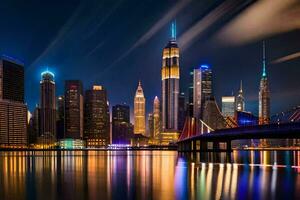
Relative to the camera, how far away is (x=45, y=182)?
51625mm

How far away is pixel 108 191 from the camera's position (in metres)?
42.2

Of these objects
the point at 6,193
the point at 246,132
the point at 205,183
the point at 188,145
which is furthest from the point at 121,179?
the point at 188,145

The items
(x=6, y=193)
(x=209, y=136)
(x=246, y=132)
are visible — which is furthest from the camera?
(x=209, y=136)

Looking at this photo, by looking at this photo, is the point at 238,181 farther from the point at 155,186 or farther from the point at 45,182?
the point at 45,182

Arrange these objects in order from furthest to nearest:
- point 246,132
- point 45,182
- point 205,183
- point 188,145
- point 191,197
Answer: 1. point 188,145
2. point 246,132
3. point 45,182
4. point 205,183
5. point 191,197

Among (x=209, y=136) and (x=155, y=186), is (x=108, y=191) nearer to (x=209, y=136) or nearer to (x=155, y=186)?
(x=155, y=186)

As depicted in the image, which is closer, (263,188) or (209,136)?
(263,188)

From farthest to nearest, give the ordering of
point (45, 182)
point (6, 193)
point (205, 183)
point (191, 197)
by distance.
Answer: point (45, 182) → point (205, 183) → point (6, 193) → point (191, 197)

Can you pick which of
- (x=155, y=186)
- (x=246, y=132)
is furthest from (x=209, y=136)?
(x=155, y=186)

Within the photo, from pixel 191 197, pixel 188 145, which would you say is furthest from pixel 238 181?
pixel 188 145

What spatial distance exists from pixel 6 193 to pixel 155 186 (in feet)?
46.1

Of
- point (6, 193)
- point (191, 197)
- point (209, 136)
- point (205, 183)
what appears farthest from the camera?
point (209, 136)

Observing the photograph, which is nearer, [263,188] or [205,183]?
[263,188]

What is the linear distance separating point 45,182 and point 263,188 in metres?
23.8
